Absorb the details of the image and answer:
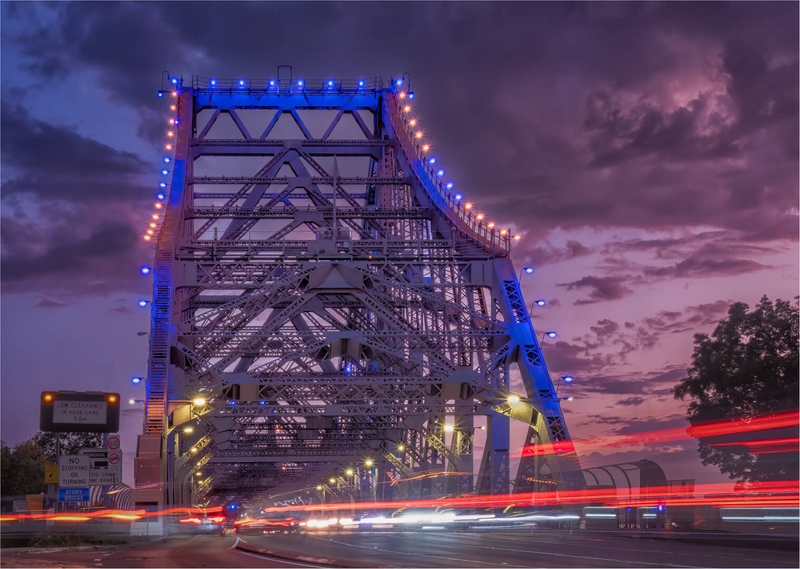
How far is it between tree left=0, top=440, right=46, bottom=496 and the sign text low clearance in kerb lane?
3052 inches

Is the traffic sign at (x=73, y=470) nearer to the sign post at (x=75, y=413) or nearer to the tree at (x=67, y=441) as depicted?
the sign post at (x=75, y=413)

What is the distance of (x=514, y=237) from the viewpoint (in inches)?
2281

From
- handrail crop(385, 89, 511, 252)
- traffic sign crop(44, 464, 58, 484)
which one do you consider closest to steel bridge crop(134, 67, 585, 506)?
handrail crop(385, 89, 511, 252)

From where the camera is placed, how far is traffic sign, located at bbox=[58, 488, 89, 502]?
2917 centimetres

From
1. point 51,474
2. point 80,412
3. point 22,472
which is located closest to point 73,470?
point 51,474

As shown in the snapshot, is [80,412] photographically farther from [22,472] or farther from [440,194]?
[22,472]

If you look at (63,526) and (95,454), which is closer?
(95,454)

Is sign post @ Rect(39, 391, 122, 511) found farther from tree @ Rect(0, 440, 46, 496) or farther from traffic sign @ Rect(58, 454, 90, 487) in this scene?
tree @ Rect(0, 440, 46, 496)

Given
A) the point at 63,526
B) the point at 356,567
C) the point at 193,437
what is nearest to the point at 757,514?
the point at 356,567

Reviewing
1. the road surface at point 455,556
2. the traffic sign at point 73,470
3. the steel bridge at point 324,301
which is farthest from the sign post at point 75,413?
the steel bridge at point 324,301

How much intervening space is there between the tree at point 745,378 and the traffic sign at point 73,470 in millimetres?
33128

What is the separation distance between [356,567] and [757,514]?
771 inches

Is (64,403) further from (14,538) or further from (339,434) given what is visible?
(339,434)

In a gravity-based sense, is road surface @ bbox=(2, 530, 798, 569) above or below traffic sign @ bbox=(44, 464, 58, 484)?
below
